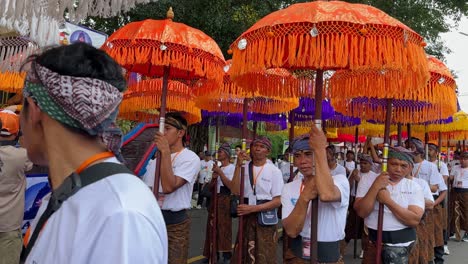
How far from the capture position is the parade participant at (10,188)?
12.5 feet

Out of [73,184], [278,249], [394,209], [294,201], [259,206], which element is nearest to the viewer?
[73,184]

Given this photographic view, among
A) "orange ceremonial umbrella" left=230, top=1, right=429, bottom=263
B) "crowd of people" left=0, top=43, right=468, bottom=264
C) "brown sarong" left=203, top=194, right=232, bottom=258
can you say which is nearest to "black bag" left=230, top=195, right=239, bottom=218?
"crowd of people" left=0, top=43, right=468, bottom=264

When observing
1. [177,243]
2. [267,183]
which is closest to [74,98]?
[177,243]

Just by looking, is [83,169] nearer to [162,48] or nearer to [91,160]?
[91,160]

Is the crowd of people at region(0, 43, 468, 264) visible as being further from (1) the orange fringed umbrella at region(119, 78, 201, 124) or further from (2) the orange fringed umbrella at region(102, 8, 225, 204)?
(1) the orange fringed umbrella at region(119, 78, 201, 124)

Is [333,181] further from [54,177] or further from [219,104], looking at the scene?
[219,104]

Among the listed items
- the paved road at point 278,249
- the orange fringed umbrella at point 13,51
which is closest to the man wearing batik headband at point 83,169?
the orange fringed umbrella at point 13,51

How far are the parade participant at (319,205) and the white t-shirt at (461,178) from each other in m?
7.42

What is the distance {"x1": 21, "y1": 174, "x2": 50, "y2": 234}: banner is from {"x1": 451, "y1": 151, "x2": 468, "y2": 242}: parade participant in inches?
332

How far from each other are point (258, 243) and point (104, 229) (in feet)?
14.7

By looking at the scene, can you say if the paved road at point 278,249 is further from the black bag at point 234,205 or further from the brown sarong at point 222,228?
the black bag at point 234,205

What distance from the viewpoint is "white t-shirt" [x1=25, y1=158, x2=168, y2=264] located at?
1066 millimetres

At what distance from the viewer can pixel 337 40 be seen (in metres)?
3.08

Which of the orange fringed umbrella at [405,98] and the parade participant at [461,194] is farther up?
the orange fringed umbrella at [405,98]
